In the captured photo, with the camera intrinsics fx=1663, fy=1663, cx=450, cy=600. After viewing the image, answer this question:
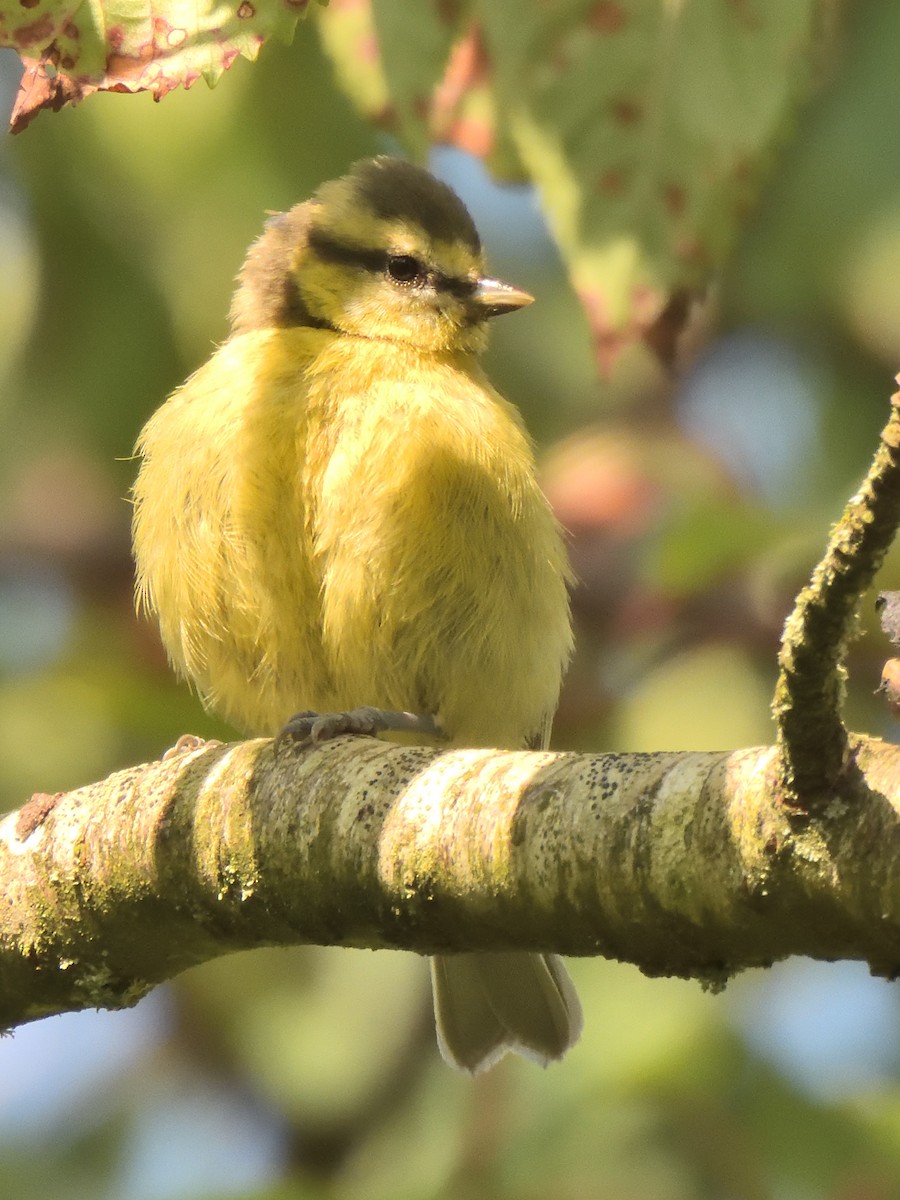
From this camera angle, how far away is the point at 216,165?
13.4ft

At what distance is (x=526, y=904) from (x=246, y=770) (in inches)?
32.0

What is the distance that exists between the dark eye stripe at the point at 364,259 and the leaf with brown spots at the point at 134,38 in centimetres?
283

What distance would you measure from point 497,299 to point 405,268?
270 mm

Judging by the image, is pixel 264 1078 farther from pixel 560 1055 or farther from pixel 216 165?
pixel 216 165

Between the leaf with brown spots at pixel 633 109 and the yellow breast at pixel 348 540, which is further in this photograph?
the yellow breast at pixel 348 540

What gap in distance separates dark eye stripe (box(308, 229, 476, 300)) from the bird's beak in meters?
0.03

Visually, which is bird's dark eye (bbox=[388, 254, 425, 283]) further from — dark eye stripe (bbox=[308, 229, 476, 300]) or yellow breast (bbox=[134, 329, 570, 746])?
yellow breast (bbox=[134, 329, 570, 746])

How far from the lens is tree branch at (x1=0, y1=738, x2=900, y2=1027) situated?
6.22 feet

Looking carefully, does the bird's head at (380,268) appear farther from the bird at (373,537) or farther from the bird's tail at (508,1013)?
the bird's tail at (508,1013)

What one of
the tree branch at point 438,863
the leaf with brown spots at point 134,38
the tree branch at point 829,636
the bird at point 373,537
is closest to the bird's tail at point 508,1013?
the bird at point 373,537

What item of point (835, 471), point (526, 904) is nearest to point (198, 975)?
point (835, 471)

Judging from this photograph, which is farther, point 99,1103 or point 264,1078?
point 99,1103

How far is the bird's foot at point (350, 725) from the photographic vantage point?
2955mm

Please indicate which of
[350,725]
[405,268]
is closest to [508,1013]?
[350,725]
